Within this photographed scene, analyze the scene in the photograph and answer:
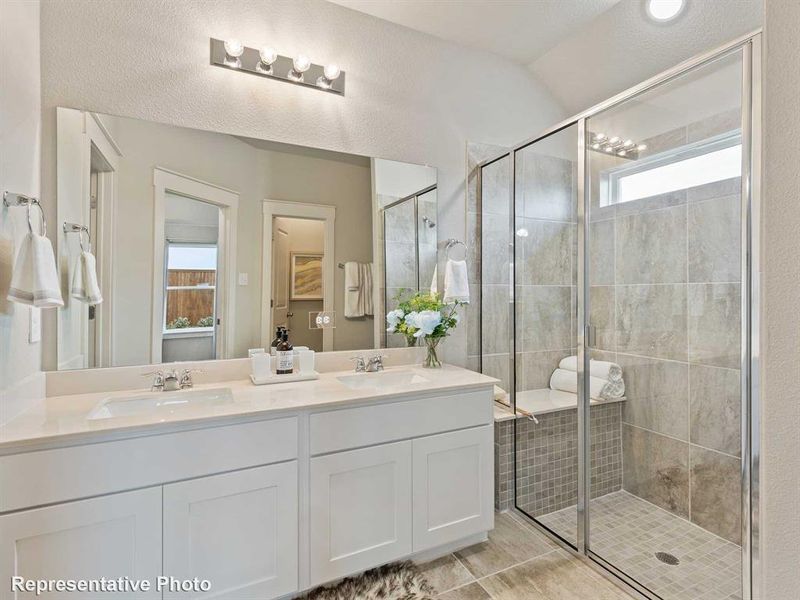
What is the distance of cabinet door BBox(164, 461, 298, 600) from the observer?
130 centimetres

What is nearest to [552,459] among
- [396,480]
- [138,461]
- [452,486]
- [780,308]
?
[452,486]

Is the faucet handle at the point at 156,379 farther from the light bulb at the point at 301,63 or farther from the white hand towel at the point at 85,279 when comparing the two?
the light bulb at the point at 301,63

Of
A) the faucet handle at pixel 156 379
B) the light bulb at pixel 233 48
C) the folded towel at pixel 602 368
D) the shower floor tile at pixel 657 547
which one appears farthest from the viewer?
the folded towel at pixel 602 368

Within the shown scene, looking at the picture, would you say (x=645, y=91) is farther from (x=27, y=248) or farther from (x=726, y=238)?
(x=27, y=248)

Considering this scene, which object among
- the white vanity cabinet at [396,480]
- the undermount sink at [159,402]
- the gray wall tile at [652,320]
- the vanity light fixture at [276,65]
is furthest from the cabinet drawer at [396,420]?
the vanity light fixture at [276,65]

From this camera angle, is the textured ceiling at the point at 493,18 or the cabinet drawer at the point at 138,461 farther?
the textured ceiling at the point at 493,18

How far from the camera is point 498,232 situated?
8.05 feet

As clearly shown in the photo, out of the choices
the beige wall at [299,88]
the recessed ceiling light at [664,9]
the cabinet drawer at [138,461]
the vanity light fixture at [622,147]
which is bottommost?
the cabinet drawer at [138,461]

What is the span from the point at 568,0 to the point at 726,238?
1464 mm

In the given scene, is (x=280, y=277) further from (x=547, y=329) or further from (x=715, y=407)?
(x=715, y=407)

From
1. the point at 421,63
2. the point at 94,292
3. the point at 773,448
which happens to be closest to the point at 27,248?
the point at 94,292

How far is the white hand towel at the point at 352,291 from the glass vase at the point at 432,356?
419mm

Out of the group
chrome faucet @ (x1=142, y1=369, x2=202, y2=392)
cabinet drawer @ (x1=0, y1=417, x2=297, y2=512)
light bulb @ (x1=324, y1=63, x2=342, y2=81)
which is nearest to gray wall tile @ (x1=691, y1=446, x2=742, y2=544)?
cabinet drawer @ (x1=0, y1=417, x2=297, y2=512)

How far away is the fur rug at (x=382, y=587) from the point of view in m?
1.58
